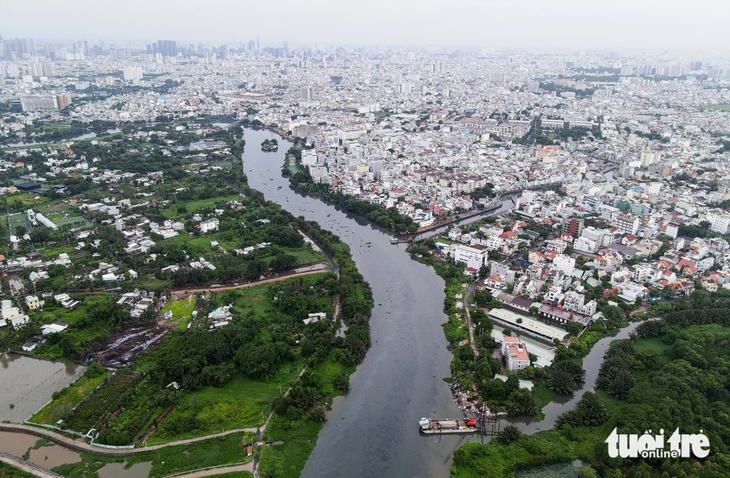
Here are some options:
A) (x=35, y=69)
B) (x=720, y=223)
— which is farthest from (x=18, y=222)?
(x=35, y=69)

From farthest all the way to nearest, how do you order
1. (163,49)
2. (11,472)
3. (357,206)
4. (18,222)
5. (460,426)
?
(163,49), (357,206), (18,222), (460,426), (11,472)

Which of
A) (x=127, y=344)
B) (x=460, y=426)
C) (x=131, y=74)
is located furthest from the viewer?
(x=131, y=74)

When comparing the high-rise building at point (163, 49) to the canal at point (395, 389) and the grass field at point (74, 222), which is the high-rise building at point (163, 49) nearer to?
the grass field at point (74, 222)

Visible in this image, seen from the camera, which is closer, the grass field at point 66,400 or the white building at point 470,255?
the grass field at point 66,400

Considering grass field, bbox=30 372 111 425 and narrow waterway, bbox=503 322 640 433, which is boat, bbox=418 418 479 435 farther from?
grass field, bbox=30 372 111 425

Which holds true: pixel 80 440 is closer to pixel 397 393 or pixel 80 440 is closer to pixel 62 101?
pixel 397 393

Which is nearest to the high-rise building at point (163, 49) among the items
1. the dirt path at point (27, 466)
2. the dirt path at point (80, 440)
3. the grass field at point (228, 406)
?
the dirt path at point (80, 440)

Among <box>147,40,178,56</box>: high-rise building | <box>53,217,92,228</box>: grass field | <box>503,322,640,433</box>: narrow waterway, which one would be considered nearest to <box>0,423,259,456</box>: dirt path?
<box>503,322,640,433</box>: narrow waterway
